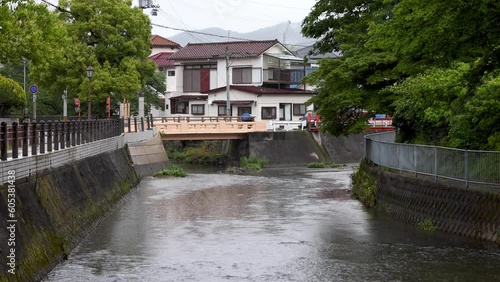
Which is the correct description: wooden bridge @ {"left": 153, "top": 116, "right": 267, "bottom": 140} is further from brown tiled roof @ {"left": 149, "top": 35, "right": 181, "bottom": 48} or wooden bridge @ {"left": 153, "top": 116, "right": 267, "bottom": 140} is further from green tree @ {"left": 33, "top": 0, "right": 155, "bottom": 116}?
brown tiled roof @ {"left": 149, "top": 35, "right": 181, "bottom": 48}

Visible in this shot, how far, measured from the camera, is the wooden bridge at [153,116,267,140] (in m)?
55.2

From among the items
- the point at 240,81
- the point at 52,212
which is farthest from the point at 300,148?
the point at 52,212

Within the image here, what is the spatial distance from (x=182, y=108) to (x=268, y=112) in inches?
437

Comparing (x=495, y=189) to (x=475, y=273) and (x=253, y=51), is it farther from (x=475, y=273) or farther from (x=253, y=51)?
(x=253, y=51)

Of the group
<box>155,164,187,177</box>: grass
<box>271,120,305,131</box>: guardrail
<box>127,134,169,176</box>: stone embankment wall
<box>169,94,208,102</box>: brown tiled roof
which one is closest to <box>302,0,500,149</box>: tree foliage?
<box>155,164,187,177</box>: grass

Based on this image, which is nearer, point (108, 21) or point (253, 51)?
point (108, 21)

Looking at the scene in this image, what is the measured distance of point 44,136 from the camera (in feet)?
73.2

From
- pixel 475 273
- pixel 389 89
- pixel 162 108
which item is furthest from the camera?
pixel 162 108

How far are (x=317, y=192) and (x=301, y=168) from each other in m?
18.3

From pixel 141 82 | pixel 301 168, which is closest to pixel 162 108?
pixel 141 82

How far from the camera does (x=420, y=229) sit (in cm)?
2280

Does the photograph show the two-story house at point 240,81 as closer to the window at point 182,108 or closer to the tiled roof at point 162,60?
the window at point 182,108

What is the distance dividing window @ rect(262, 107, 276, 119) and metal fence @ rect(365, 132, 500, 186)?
4190cm

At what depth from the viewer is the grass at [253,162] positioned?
54213 mm
